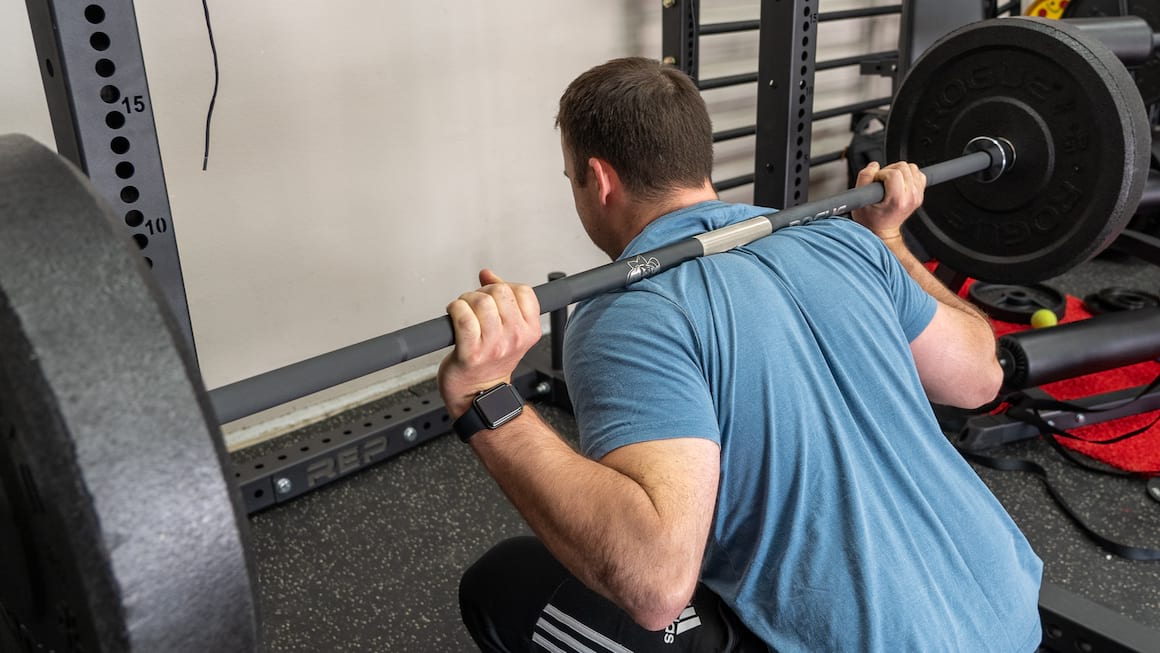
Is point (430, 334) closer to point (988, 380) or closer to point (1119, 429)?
point (988, 380)

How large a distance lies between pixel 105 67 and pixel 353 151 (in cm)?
126

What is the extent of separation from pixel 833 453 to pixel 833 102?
282cm

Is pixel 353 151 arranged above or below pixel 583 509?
above

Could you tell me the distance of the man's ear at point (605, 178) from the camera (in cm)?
124

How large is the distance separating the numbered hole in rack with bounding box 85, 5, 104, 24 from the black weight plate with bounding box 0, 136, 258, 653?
390mm

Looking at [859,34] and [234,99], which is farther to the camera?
[859,34]

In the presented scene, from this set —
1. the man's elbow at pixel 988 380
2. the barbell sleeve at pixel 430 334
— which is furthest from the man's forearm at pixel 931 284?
the barbell sleeve at pixel 430 334

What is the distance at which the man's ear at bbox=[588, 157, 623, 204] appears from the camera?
1.24 meters

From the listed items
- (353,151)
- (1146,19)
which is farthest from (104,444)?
(1146,19)

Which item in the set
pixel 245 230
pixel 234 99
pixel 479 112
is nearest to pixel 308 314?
pixel 245 230

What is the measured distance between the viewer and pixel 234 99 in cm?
196

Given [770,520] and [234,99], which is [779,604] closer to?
[770,520]

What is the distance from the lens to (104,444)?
0.51 meters

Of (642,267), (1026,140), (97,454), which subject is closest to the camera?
(97,454)
